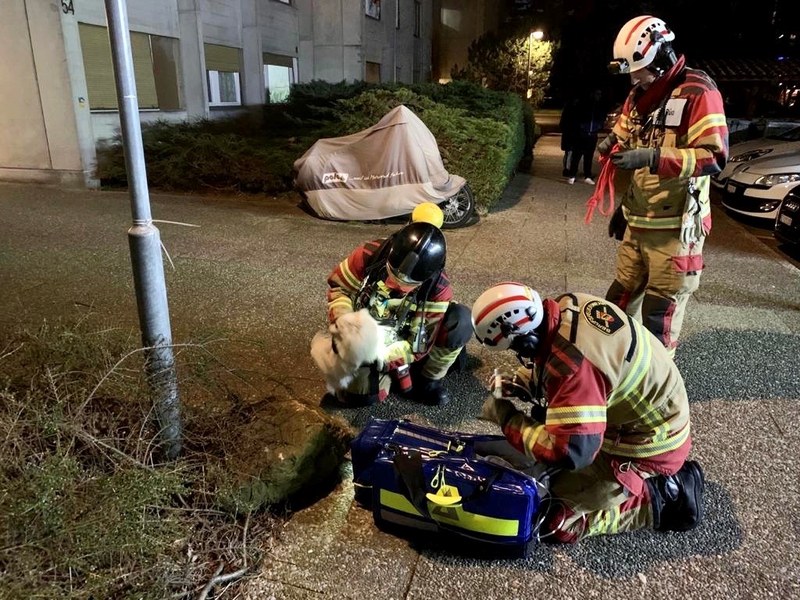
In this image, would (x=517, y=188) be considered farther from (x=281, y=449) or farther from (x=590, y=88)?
(x=281, y=449)

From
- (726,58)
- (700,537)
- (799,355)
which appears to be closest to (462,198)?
(799,355)

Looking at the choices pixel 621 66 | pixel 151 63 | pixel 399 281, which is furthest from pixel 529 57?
pixel 399 281

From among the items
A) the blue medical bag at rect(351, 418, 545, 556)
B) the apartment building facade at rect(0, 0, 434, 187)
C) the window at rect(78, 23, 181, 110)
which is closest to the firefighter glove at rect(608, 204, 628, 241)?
the blue medical bag at rect(351, 418, 545, 556)

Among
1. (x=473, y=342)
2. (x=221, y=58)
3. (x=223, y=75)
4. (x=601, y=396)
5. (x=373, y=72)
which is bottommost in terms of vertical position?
(x=473, y=342)

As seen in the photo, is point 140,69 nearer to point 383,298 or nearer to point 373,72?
point 383,298

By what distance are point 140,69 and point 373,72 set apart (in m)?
12.3

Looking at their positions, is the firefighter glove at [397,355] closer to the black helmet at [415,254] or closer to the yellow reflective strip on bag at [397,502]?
the black helmet at [415,254]

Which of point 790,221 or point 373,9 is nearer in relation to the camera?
point 790,221

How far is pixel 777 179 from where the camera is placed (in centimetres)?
804

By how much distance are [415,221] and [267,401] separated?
51.0 inches

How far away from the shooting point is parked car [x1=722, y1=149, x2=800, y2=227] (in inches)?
314

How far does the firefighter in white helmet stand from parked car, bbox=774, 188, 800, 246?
418 centimetres

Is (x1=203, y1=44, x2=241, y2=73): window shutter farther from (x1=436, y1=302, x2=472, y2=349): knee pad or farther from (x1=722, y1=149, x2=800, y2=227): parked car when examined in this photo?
(x1=436, y1=302, x2=472, y2=349): knee pad

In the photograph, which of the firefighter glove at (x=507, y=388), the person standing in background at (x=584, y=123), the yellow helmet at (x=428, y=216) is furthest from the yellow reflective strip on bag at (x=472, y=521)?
the person standing in background at (x=584, y=123)
